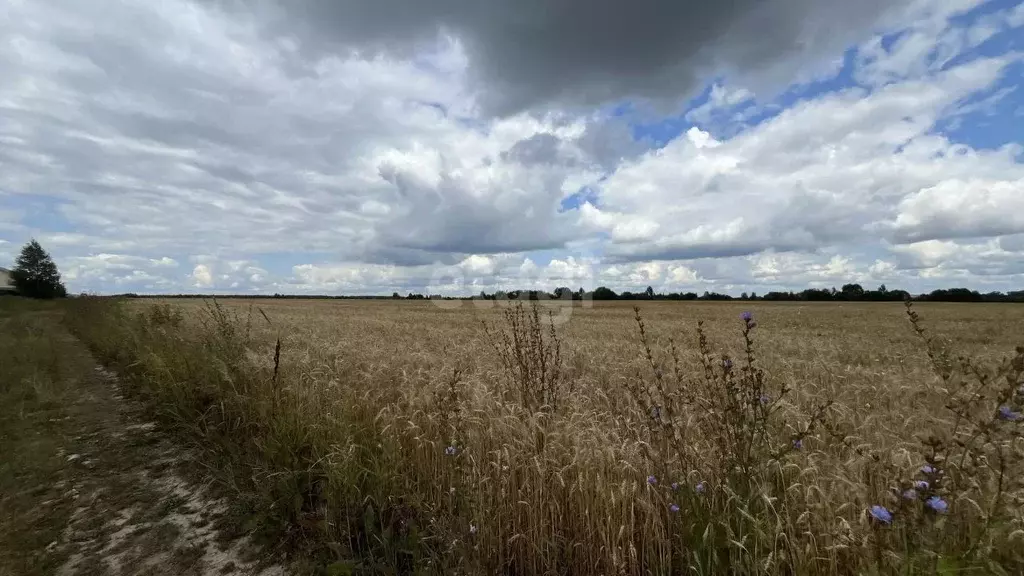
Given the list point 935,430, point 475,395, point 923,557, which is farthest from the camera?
point 475,395

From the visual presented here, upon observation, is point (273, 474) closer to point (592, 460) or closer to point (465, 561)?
point (465, 561)

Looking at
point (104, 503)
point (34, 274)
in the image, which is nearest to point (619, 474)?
point (104, 503)

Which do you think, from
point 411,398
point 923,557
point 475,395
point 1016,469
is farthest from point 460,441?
point 1016,469

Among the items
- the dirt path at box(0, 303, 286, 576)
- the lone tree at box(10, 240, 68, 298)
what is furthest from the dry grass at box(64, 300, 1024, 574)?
the lone tree at box(10, 240, 68, 298)

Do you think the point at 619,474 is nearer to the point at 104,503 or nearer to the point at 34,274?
the point at 104,503

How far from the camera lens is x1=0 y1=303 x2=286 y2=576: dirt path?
335 cm

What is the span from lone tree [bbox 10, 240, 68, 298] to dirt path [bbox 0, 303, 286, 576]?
89882 mm

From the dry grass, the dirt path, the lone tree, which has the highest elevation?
the lone tree

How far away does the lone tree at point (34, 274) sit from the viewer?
69812 mm

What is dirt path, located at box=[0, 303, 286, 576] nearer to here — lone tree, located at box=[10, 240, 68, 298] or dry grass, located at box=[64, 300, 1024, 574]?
dry grass, located at box=[64, 300, 1024, 574]

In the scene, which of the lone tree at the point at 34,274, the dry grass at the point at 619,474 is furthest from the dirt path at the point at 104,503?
the lone tree at the point at 34,274

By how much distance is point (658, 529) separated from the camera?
299cm

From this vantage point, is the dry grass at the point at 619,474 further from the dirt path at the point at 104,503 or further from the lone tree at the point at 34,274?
the lone tree at the point at 34,274

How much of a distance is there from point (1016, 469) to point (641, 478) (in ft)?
7.88
